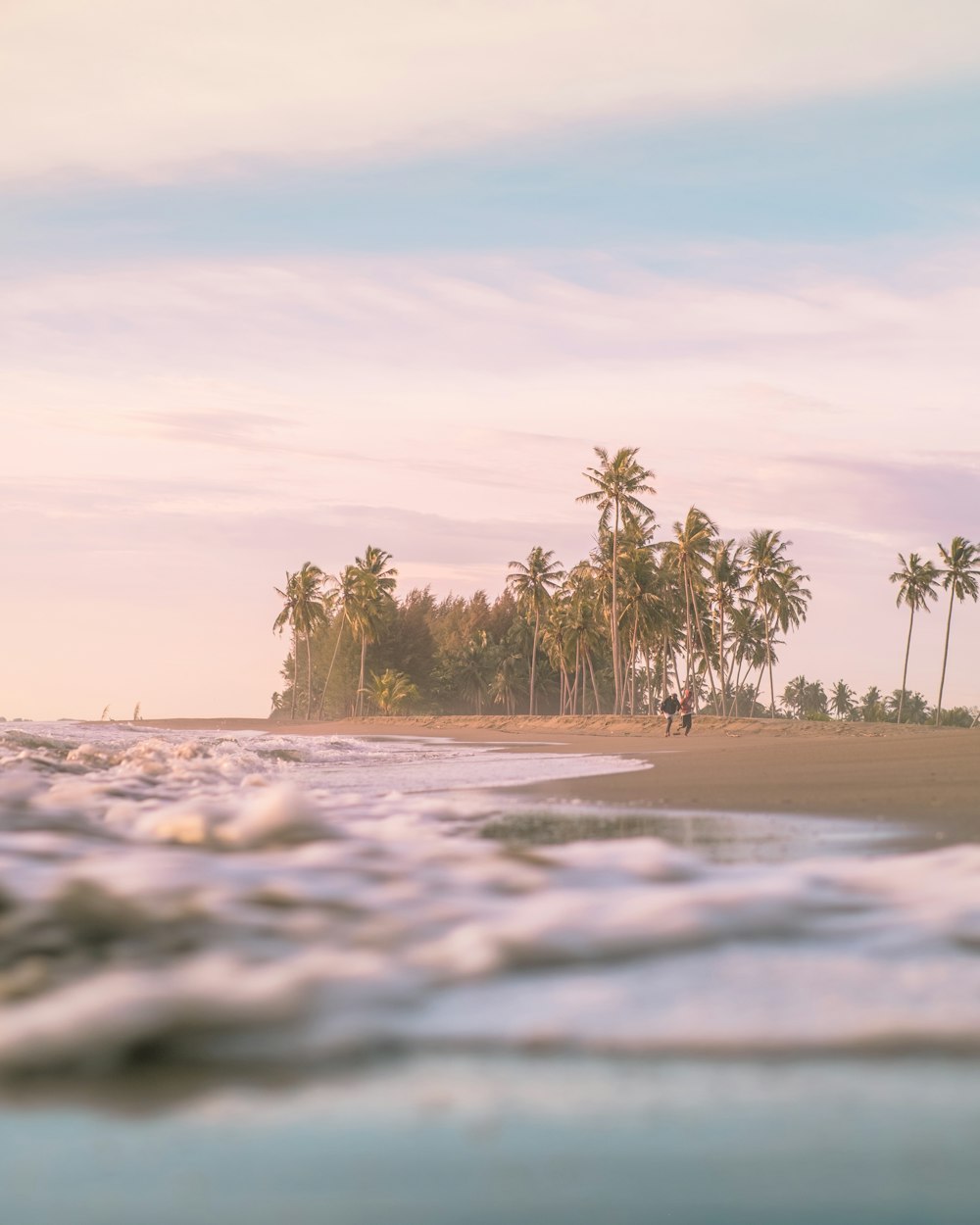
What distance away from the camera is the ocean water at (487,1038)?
4.80 ft

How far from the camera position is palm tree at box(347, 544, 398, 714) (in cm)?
7869

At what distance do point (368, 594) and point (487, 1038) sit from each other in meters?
77.4

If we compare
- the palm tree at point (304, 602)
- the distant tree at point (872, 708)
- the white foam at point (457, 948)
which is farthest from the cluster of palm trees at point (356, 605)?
the white foam at point (457, 948)

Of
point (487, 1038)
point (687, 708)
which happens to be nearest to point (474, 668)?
point (687, 708)

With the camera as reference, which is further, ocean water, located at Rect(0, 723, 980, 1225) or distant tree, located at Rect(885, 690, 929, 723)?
distant tree, located at Rect(885, 690, 929, 723)

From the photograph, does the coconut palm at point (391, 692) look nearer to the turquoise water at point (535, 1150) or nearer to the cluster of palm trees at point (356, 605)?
the cluster of palm trees at point (356, 605)

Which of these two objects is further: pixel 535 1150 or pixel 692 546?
pixel 692 546

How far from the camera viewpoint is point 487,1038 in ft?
6.31

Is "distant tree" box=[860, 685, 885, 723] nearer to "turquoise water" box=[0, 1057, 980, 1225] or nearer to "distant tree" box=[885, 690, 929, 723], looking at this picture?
"distant tree" box=[885, 690, 929, 723]

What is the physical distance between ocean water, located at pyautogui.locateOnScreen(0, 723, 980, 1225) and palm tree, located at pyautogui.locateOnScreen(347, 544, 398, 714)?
2931 inches

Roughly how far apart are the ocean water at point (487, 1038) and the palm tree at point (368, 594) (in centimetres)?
7444

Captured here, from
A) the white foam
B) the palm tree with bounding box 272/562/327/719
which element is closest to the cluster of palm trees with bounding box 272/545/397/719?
the palm tree with bounding box 272/562/327/719

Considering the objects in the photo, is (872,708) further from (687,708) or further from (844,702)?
(687,708)

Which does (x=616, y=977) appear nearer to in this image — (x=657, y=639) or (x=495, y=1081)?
(x=495, y=1081)
